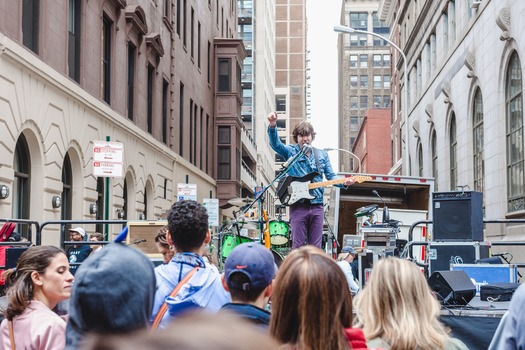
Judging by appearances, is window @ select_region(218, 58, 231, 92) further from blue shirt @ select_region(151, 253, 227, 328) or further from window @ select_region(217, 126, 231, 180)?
blue shirt @ select_region(151, 253, 227, 328)

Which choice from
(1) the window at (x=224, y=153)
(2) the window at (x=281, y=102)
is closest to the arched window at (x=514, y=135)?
(1) the window at (x=224, y=153)

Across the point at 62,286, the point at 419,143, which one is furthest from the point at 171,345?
the point at 419,143

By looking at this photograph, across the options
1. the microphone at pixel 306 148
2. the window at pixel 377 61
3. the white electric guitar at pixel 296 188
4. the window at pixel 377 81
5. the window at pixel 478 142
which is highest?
the window at pixel 377 61

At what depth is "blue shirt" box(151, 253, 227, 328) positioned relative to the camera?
14.7ft

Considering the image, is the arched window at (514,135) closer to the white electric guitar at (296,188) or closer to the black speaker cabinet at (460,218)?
the black speaker cabinet at (460,218)

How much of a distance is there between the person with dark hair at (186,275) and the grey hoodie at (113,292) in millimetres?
2462

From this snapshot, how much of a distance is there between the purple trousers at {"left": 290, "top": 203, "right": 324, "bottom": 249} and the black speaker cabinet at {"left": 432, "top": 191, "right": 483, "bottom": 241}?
218 centimetres

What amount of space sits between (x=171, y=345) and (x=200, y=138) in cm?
4032

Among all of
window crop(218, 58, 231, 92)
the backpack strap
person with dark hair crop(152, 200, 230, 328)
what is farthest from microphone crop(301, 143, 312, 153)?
window crop(218, 58, 231, 92)

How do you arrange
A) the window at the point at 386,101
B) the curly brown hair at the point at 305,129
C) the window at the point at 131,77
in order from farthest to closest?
the window at the point at 386,101 < the window at the point at 131,77 < the curly brown hair at the point at 305,129

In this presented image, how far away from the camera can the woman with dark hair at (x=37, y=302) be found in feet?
13.3

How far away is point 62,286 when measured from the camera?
455 centimetres

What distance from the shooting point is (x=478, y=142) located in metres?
28.2

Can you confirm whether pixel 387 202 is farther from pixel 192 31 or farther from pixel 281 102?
pixel 281 102
